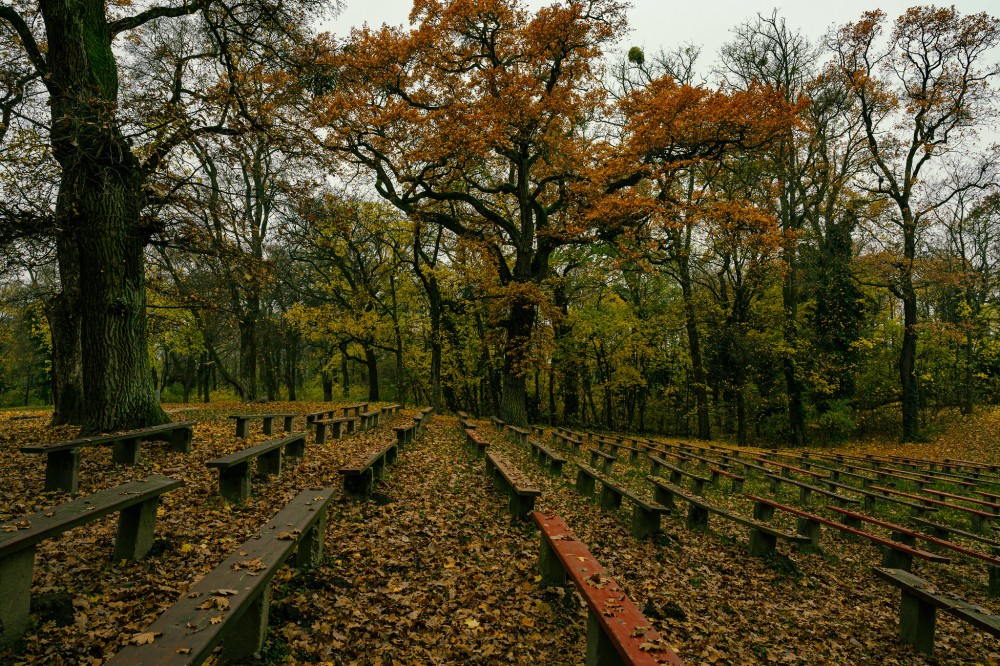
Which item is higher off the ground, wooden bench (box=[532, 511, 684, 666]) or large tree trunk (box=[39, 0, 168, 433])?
large tree trunk (box=[39, 0, 168, 433])

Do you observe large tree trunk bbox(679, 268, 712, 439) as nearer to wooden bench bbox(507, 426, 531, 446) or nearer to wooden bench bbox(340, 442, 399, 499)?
wooden bench bbox(507, 426, 531, 446)

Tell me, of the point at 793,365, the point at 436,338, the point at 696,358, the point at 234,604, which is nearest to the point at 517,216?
the point at 436,338

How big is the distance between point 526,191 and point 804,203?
13.7m

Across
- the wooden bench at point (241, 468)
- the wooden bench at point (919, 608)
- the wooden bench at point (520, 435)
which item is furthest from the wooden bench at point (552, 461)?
the wooden bench at point (919, 608)

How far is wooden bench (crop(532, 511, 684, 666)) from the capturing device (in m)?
2.27

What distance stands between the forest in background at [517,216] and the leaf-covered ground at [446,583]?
3.72 metres

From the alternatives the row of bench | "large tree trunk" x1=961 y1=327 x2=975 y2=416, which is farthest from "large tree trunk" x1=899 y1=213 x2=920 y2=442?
the row of bench

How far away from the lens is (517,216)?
2117cm

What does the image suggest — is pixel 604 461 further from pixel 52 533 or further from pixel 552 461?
pixel 52 533

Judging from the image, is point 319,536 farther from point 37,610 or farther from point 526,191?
point 526,191

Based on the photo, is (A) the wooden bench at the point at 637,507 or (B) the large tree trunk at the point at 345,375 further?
(B) the large tree trunk at the point at 345,375

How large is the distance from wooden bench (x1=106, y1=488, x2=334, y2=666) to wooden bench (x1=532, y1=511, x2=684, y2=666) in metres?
1.75

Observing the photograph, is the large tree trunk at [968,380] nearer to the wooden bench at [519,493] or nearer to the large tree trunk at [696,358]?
the large tree trunk at [696,358]

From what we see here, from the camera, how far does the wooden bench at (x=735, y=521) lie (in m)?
5.46
